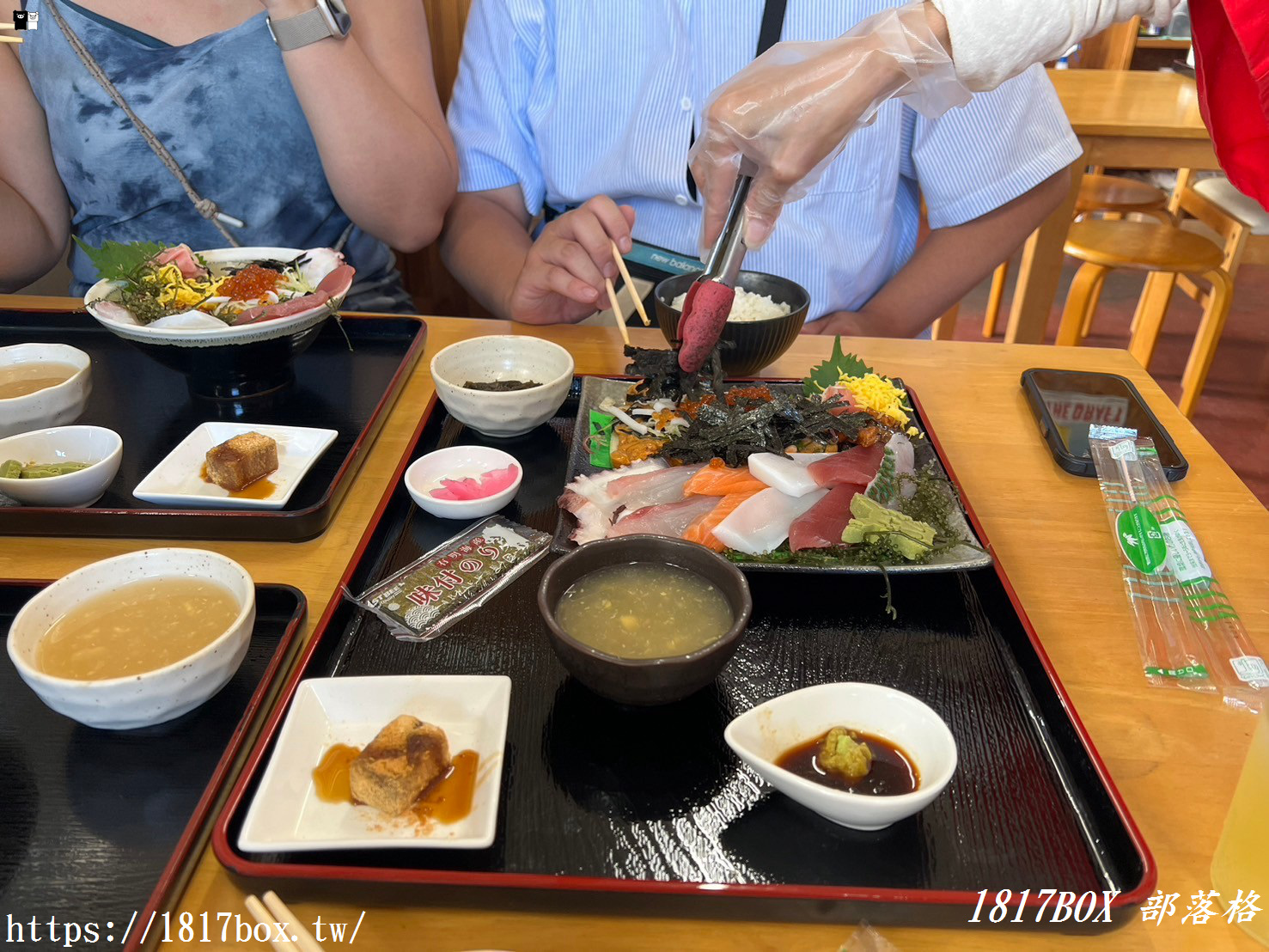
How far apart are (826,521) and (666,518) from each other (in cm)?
26

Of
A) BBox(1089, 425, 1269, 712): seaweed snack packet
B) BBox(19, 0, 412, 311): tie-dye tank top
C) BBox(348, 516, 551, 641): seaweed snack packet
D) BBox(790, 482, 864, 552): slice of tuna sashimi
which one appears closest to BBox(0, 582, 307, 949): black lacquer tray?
BBox(348, 516, 551, 641): seaweed snack packet

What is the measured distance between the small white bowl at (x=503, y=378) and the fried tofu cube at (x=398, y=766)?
0.76m

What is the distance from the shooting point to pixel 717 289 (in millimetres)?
1571

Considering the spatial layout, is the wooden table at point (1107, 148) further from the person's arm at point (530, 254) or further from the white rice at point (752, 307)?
the person's arm at point (530, 254)

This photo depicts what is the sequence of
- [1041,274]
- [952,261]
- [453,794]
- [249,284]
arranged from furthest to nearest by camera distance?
[1041,274], [952,261], [249,284], [453,794]

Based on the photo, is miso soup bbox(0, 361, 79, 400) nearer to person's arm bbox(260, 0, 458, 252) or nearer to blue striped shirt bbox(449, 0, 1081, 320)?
person's arm bbox(260, 0, 458, 252)

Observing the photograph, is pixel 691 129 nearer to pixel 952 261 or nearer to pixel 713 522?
pixel 952 261

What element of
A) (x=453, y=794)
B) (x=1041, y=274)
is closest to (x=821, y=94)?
(x=453, y=794)

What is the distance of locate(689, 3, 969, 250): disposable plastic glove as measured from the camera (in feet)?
4.48

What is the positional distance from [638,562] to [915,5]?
101 cm

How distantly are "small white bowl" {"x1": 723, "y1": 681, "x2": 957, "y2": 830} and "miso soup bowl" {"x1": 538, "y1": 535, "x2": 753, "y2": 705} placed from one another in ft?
0.25

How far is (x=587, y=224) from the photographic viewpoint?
77.2 inches

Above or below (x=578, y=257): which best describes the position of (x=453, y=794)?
below

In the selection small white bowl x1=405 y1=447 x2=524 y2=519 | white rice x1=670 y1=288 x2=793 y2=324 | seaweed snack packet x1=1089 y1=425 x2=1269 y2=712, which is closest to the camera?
seaweed snack packet x1=1089 y1=425 x2=1269 y2=712
